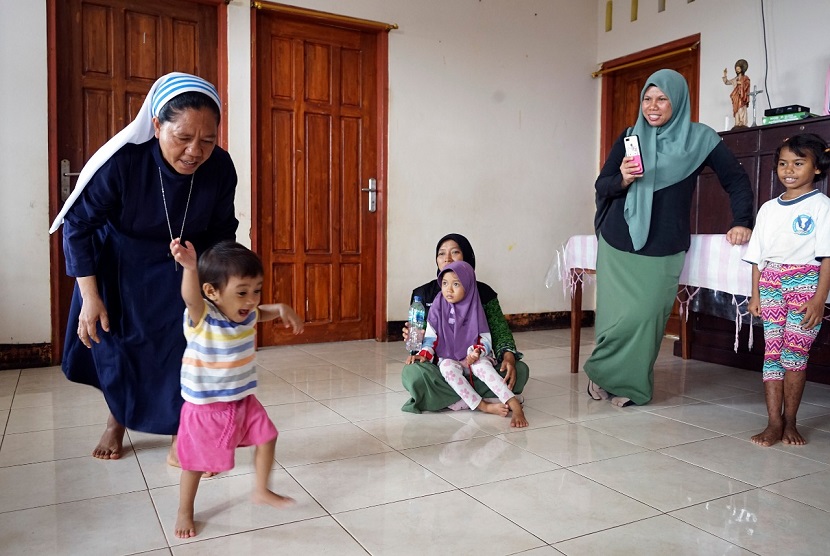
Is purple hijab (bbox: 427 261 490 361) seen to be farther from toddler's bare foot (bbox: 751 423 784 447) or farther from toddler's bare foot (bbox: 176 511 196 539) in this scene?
toddler's bare foot (bbox: 176 511 196 539)

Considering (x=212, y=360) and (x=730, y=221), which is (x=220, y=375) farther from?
(x=730, y=221)

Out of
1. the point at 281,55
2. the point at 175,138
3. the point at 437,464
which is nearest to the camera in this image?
the point at 175,138

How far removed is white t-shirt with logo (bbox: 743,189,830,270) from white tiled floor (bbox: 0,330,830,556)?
690 mm

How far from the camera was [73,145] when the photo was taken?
380 centimetres

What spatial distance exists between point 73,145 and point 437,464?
2985 mm

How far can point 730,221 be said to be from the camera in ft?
12.4

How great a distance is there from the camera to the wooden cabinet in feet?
11.1

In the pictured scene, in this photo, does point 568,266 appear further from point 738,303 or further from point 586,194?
point 586,194

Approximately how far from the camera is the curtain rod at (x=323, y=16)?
417 centimetres

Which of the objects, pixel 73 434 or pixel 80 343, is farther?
pixel 73 434

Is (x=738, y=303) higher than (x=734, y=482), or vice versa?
(x=738, y=303)

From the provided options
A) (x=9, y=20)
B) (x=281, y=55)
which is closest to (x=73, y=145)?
(x=9, y=20)

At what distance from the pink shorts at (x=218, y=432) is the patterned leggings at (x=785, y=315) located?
1.85m

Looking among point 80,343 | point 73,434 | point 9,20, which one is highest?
point 9,20
